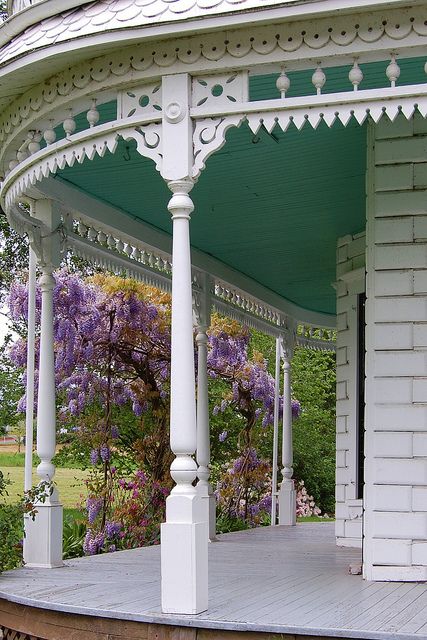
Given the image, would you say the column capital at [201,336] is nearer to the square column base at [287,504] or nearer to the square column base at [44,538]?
the square column base at [44,538]

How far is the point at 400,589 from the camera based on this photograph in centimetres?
612

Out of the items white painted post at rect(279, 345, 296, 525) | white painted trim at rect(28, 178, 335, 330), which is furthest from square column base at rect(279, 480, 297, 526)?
white painted trim at rect(28, 178, 335, 330)

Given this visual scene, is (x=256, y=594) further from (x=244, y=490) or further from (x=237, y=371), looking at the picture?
(x=244, y=490)

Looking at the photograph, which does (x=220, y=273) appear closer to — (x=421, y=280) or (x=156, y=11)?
(x=421, y=280)

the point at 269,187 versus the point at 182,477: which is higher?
the point at 269,187

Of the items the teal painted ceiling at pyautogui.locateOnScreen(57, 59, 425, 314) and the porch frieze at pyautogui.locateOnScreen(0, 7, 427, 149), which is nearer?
the porch frieze at pyautogui.locateOnScreen(0, 7, 427, 149)

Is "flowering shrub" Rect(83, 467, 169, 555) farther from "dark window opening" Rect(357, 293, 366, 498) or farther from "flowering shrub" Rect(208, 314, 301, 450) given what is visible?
"dark window opening" Rect(357, 293, 366, 498)

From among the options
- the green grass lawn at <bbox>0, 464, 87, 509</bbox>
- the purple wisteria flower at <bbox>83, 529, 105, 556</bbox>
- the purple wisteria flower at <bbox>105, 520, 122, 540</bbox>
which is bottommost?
the green grass lawn at <bbox>0, 464, 87, 509</bbox>

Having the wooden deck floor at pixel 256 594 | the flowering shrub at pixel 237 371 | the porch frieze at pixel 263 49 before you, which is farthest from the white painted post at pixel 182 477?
the flowering shrub at pixel 237 371

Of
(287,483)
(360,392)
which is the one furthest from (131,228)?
(287,483)

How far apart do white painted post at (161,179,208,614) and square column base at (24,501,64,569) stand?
2.42 metres

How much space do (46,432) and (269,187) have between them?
9.24 feet

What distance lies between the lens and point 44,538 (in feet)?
24.9

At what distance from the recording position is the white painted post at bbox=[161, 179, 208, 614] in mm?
5324
